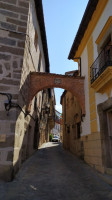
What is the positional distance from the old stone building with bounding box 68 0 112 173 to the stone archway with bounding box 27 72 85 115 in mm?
345

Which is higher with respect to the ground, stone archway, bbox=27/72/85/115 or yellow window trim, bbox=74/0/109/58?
yellow window trim, bbox=74/0/109/58

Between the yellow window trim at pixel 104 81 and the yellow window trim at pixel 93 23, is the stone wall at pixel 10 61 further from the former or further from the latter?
the yellow window trim at pixel 93 23

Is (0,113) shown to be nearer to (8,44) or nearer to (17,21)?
(8,44)

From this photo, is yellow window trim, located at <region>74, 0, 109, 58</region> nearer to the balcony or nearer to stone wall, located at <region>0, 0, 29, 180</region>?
the balcony

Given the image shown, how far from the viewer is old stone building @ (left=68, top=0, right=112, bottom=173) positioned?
17.5ft

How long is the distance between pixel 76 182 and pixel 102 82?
3.42 meters

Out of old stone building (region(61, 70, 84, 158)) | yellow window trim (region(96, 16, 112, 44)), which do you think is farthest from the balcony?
old stone building (region(61, 70, 84, 158))

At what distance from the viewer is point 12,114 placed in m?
4.75

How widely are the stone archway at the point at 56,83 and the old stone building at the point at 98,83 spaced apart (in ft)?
1.13

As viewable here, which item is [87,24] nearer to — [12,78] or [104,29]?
[104,29]

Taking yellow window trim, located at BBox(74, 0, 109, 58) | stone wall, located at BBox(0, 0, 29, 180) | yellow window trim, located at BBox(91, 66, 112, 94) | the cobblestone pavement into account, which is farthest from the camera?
yellow window trim, located at BBox(74, 0, 109, 58)

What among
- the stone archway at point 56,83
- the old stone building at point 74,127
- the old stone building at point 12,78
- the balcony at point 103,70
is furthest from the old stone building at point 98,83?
the old stone building at point 12,78

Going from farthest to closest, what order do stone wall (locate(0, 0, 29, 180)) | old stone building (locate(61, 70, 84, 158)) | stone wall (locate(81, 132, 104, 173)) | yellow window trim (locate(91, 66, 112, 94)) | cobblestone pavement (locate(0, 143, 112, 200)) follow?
old stone building (locate(61, 70, 84, 158))
stone wall (locate(81, 132, 104, 173))
yellow window trim (locate(91, 66, 112, 94))
stone wall (locate(0, 0, 29, 180))
cobblestone pavement (locate(0, 143, 112, 200))

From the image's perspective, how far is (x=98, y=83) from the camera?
223 inches
